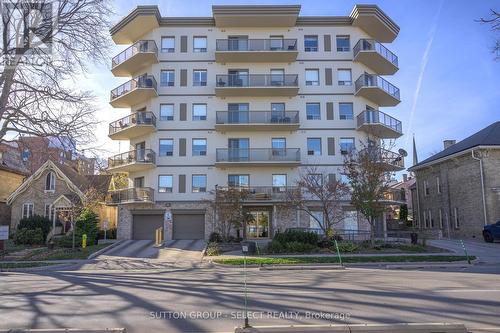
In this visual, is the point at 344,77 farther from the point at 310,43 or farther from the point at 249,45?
the point at 249,45

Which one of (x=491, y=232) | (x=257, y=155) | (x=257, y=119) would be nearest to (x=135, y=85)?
(x=257, y=119)

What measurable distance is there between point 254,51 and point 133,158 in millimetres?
14525

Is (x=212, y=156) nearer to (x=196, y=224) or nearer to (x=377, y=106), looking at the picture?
(x=196, y=224)

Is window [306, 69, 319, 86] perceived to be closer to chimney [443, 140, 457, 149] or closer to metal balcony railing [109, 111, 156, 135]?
metal balcony railing [109, 111, 156, 135]

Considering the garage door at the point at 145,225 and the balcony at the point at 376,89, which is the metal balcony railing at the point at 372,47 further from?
the garage door at the point at 145,225

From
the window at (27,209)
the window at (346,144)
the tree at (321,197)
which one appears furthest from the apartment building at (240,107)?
the window at (27,209)

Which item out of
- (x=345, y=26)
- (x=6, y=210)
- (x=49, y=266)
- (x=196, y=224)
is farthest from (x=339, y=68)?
(x=6, y=210)

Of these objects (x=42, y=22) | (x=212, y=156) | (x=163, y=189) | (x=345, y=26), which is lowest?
(x=163, y=189)

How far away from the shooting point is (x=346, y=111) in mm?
39656

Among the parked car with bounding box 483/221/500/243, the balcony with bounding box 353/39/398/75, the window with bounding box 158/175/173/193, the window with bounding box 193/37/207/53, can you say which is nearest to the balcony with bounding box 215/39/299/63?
the window with bounding box 193/37/207/53

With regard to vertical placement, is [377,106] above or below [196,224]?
above

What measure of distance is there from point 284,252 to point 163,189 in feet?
54.9

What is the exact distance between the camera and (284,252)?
25.1 meters

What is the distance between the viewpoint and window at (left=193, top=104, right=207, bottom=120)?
39469 millimetres
